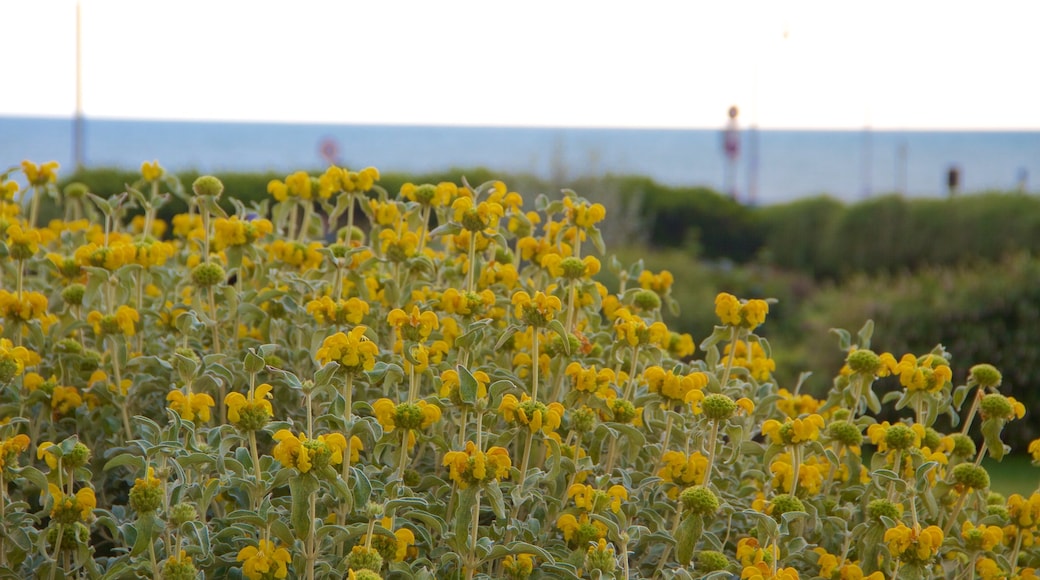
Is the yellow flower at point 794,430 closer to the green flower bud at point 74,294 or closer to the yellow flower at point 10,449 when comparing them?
the yellow flower at point 10,449

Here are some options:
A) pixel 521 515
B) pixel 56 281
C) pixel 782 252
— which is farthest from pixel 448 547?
pixel 782 252

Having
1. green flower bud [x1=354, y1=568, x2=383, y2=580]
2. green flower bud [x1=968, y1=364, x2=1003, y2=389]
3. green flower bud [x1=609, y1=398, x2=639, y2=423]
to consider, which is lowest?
green flower bud [x1=354, y1=568, x2=383, y2=580]

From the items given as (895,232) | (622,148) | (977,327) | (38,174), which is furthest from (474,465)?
(622,148)

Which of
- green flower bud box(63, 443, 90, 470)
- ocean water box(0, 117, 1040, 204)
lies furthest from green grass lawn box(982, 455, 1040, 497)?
ocean water box(0, 117, 1040, 204)

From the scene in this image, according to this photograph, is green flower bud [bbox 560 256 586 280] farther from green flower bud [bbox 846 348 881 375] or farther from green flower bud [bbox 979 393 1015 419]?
green flower bud [bbox 979 393 1015 419]

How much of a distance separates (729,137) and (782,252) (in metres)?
6.61

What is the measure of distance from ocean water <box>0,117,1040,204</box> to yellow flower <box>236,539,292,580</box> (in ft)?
249

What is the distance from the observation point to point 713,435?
1.63m

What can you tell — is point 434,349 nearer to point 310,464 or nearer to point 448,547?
point 448,547

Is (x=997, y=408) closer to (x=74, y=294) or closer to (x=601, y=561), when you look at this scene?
(x=601, y=561)

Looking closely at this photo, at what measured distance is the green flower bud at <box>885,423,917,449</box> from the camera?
1.82 metres

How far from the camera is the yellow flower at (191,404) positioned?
1.63 metres

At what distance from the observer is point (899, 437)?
5.96 feet

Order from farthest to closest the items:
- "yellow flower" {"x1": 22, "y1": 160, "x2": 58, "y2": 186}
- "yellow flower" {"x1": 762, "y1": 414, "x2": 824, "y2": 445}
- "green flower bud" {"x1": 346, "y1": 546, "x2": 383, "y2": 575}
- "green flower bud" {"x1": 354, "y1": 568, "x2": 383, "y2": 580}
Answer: "yellow flower" {"x1": 22, "y1": 160, "x2": 58, "y2": 186}
"yellow flower" {"x1": 762, "y1": 414, "x2": 824, "y2": 445}
"green flower bud" {"x1": 346, "y1": 546, "x2": 383, "y2": 575}
"green flower bud" {"x1": 354, "y1": 568, "x2": 383, "y2": 580}
